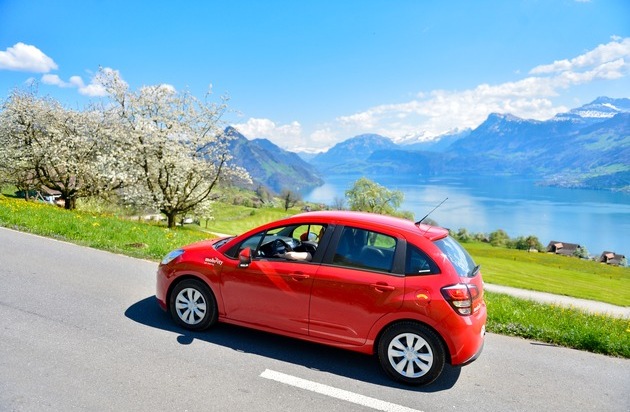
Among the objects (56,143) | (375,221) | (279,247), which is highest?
(56,143)

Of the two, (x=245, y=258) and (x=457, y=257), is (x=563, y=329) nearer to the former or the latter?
(x=457, y=257)

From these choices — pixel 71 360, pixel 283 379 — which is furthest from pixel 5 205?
pixel 283 379

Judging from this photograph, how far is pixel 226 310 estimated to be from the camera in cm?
582

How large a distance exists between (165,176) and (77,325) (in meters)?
21.7

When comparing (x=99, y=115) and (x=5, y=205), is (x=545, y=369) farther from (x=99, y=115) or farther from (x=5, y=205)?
(x=99, y=115)

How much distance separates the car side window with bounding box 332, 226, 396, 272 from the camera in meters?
5.20

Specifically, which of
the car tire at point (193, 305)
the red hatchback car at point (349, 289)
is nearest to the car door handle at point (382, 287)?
the red hatchback car at point (349, 289)

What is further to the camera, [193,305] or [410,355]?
[193,305]

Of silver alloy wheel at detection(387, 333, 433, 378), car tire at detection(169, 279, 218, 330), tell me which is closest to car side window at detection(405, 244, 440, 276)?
silver alloy wheel at detection(387, 333, 433, 378)

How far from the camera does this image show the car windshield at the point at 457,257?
16.8ft

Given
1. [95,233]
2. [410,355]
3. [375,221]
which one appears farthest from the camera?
[95,233]

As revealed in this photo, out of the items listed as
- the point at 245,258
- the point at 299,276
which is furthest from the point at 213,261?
the point at 299,276

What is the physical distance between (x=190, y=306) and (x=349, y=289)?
2.47 m

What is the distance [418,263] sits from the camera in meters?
5.02
